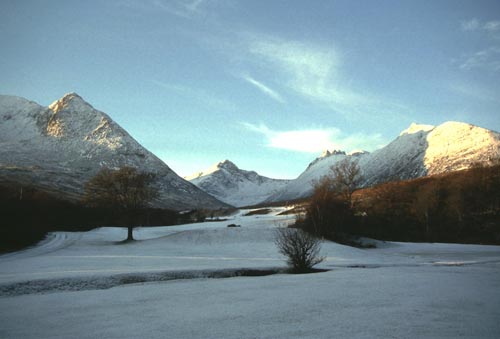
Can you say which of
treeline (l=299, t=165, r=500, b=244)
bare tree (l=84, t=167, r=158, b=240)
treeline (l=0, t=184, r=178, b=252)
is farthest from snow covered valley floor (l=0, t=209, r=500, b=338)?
treeline (l=299, t=165, r=500, b=244)

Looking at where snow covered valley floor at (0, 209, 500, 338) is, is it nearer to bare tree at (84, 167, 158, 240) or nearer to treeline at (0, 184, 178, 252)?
treeline at (0, 184, 178, 252)

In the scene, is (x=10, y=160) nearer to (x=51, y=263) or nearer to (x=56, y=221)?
(x=56, y=221)

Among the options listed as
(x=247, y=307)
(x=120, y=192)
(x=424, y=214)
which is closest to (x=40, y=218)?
(x=120, y=192)

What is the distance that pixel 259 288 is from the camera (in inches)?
519

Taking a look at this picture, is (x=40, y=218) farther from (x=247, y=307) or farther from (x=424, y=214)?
(x=424, y=214)

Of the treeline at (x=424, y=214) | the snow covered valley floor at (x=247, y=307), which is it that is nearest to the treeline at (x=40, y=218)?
the snow covered valley floor at (x=247, y=307)

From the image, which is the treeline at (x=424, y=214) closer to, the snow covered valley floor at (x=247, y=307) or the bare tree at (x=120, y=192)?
the bare tree at (x=120, y=192)

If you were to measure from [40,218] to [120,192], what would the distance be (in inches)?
842

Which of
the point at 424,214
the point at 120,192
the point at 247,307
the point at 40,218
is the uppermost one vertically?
the point at 120,192

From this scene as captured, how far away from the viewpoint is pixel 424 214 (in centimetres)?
6162

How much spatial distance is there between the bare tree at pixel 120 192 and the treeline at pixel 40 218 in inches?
46.3

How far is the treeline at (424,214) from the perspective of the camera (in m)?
44.6

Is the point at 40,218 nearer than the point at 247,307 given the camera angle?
No

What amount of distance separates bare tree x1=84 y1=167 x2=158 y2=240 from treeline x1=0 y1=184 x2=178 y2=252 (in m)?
1.18
